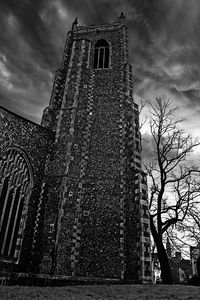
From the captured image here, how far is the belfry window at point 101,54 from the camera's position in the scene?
2202cm

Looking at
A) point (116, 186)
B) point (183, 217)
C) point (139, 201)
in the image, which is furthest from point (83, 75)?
point (183, 217)

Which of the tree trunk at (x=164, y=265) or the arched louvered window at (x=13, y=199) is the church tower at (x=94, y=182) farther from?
the tree trunk at (x=164, y=265)

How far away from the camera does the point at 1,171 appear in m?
12.9

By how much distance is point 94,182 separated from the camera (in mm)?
14898

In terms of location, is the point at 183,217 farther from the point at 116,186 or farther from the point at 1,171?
the point at 1,171

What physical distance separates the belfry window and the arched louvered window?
39.7ft

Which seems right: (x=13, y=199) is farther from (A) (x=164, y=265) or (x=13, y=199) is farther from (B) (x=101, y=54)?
(B) (x=101, y=54)

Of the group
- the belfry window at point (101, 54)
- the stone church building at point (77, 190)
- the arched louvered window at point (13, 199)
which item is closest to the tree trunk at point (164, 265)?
the stone church building at point (77, 190)

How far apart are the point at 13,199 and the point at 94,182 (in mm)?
4791

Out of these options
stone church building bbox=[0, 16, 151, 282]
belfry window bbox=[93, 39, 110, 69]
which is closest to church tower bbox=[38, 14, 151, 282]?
stone church building bbox=[0, 16, 151, 282]

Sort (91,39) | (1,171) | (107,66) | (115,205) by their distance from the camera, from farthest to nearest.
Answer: (91,39), (107,66), (115,205), (1,171)

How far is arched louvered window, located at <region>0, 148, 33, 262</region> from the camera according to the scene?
1226cm

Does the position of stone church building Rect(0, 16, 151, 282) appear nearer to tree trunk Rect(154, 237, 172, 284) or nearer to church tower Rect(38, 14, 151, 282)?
church tower Rect(38, 14, 151, 282)

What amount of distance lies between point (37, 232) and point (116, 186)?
5.23 metres
